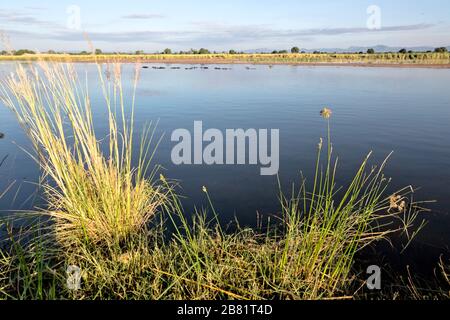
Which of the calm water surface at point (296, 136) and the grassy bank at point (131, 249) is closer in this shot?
the grassy bank at point (131, 249)

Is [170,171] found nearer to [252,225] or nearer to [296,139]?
[252,225]

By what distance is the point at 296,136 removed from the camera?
788 centimetres

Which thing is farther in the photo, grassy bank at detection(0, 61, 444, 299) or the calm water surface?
the calm water surface

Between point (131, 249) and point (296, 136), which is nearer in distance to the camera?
point (131, 249)

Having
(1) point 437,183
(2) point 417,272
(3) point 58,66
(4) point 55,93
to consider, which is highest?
(3) point 58,66

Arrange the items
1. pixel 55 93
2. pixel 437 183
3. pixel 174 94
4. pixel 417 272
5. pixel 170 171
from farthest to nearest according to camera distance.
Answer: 1. pixel 174 94
2. pixel 170 171
3. pixel 437 183
4. pixel 55 93
5. pixel 417 272

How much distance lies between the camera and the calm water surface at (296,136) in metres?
4.60

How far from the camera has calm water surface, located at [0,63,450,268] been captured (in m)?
4.60

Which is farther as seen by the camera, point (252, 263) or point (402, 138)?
point (402, 138)

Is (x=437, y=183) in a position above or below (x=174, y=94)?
below

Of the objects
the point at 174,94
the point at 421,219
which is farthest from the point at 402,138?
the point at 174,94

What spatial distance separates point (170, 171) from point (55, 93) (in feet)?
8.54

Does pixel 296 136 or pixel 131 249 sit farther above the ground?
pixel 296 136

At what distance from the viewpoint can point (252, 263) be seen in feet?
9.64
